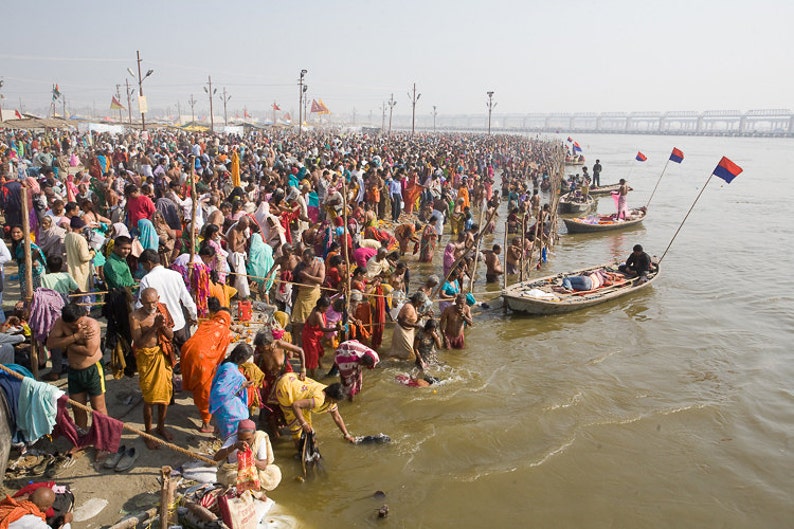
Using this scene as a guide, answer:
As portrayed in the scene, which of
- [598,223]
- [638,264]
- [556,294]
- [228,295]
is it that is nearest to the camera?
[228,295]

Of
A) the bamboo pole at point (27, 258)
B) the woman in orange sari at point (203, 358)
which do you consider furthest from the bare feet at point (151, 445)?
the bamboo pole at point (27, 258)

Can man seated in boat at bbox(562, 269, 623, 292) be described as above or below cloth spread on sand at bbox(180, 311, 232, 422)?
below

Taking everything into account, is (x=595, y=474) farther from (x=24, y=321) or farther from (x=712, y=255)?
(x=712, y=255)

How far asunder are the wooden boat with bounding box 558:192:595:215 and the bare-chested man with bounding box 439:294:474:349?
1635 cm

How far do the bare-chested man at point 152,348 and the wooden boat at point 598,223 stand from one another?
17092mm

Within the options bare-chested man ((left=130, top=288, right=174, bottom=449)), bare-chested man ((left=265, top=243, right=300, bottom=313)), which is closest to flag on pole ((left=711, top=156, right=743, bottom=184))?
bare-chested man ((left=265, top=243, right=300, bottom=313))

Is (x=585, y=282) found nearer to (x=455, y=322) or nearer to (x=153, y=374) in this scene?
(x=455, y=322)

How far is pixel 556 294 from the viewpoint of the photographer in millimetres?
11133

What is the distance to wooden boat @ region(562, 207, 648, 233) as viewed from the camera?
19781mm

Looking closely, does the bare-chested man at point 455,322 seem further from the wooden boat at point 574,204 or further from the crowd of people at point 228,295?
the wooden boat at point 574,204

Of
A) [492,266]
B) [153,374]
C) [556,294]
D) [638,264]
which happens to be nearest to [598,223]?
[638,264]

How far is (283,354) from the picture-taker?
18.9ft

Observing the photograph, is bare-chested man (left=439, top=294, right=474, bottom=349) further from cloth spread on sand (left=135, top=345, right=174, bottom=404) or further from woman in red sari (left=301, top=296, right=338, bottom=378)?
cloth spread on sand (left=135, top=345, right=174, bottom=404)

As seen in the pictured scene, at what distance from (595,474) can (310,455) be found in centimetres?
333
